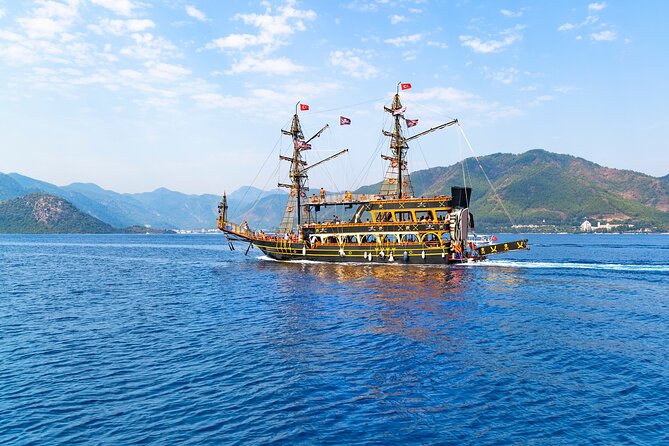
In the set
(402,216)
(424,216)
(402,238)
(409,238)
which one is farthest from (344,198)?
(424,216)

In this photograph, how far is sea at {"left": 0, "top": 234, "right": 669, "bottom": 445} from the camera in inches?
510

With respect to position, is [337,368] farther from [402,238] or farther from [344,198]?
[344,198]

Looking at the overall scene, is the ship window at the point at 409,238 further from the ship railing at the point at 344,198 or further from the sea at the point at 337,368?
the sea at the point at 337,368

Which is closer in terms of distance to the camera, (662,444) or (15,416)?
(662,444)

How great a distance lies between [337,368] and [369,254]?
43.9 meters

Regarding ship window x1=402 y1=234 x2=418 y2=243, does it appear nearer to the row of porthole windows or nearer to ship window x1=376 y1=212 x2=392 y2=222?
the row of porthole windows

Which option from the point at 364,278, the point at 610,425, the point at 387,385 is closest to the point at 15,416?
the point at 387,385

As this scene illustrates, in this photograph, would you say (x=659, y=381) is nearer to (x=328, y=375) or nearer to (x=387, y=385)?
(x=387, y=385)

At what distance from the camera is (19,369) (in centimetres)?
1833

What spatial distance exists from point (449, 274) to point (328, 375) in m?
36.0

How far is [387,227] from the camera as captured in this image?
60.8m

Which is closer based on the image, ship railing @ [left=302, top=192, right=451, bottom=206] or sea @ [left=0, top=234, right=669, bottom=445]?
sea @ [left=0, top=234, right=669, bottom=445]

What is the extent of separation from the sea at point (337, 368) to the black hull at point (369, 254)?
66.6 feet

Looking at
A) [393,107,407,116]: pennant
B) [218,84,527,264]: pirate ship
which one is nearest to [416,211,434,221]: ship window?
[218,84,527,264]: pirate ship
